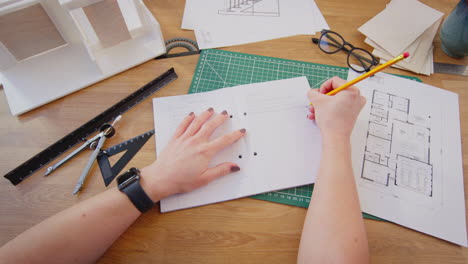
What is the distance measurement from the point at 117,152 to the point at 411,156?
805 millimetres

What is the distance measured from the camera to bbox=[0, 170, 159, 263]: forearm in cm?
51

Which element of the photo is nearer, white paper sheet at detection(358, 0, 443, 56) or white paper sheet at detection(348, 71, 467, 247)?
white paper sheet at detection(348, 71, 467, 247)

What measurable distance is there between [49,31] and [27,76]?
0.53ft

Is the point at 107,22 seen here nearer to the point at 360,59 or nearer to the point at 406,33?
the point at 360,59

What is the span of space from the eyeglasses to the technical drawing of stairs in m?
0.20

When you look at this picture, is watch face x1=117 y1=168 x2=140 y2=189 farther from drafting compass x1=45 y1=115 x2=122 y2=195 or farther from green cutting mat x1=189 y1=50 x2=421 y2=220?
green cutting mat x1=189 y1=50 x2=421 y2=220

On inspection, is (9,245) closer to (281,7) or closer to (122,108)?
(122,108)

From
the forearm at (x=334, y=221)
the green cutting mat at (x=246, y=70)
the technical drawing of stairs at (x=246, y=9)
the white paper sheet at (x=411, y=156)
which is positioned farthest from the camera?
the technical drawing of stairs at (x=246, y=9)

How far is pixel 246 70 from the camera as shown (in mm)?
799

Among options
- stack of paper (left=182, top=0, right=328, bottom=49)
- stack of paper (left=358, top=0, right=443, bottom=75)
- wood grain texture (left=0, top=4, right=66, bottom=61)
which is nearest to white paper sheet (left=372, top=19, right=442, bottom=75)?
stack of paper (left=358, top=0, right=443, bottom=75)

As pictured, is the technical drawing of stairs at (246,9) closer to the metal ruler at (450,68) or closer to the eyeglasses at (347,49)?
the eyeglasses at (347,49)

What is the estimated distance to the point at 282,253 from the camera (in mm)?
561

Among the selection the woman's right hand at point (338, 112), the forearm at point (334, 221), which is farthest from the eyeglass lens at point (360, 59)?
the forearm at point (334, 221)

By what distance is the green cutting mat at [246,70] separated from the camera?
2.56 ft
